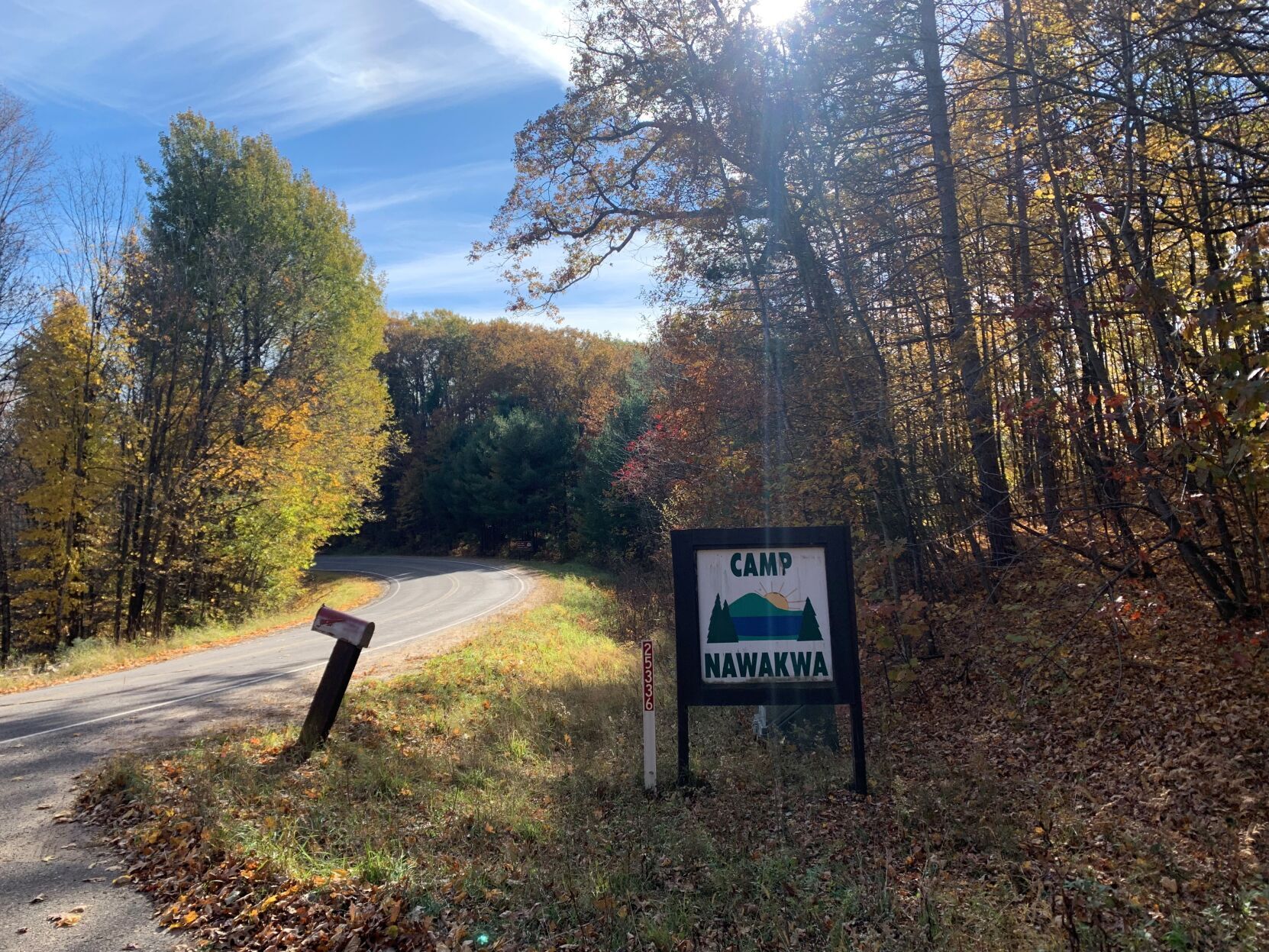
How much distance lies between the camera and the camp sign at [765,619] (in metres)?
6.20

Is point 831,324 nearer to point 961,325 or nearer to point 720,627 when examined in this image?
point 961,325

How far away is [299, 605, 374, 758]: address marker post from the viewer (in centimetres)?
698

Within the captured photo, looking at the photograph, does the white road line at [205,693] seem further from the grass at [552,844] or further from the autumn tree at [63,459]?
the autumn tree at [63,459]

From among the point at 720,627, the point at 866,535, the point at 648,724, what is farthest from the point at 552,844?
the point at 866,535

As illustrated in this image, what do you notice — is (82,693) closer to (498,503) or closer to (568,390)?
(498,503)

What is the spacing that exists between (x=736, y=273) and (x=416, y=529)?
47.7 metres

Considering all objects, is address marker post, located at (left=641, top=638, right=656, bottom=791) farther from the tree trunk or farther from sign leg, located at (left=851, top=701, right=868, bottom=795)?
the tree trunk

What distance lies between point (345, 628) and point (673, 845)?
347cm

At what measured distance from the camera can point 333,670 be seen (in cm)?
716

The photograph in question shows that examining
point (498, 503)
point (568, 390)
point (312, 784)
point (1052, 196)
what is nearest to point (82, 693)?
point (312, 784)

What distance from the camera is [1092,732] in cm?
711

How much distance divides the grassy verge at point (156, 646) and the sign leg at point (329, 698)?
24.5 feet

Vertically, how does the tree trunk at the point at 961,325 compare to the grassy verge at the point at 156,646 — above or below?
above

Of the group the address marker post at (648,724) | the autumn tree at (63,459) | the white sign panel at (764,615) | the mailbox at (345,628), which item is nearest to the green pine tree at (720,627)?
the white sign panel at (764,615)
